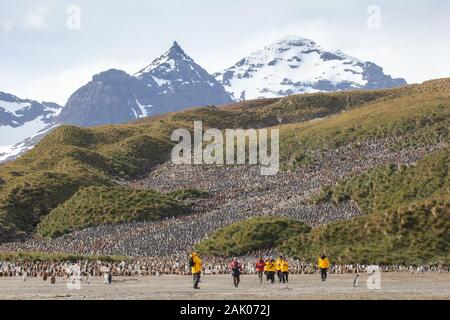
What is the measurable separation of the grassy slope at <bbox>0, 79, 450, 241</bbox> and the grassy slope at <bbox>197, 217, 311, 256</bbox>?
30607 millimetres

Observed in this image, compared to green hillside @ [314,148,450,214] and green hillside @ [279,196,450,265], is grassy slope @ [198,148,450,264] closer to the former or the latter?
green hillside @ [279,196,450,265]

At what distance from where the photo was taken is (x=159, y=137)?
497 feet

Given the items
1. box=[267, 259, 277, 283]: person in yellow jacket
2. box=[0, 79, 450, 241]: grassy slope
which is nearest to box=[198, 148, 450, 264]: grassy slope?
box=[267, 259, 277, 283]: person in yellow jacket

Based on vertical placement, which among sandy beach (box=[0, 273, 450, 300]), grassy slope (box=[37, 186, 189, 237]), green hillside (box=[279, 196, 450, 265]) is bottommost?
sandy beach (box=[0, 273, 450, 300])

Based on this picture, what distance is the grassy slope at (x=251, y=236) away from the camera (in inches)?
2530

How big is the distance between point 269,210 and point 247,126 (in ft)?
271

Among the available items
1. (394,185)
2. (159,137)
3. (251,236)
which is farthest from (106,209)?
(159,137)

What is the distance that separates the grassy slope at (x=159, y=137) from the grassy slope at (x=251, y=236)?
3061 centimetres

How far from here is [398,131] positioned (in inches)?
4513

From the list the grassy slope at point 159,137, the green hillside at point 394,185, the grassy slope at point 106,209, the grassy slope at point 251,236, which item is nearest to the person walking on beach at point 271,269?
the grassy slope at point 251,236

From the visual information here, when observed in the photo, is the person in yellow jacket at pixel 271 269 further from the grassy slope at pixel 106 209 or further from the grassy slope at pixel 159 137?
the grassy slope at pixel 159 137

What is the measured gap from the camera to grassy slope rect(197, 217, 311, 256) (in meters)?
64.2

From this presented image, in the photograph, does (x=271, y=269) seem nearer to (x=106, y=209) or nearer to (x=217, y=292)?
(x=217, y=292)
